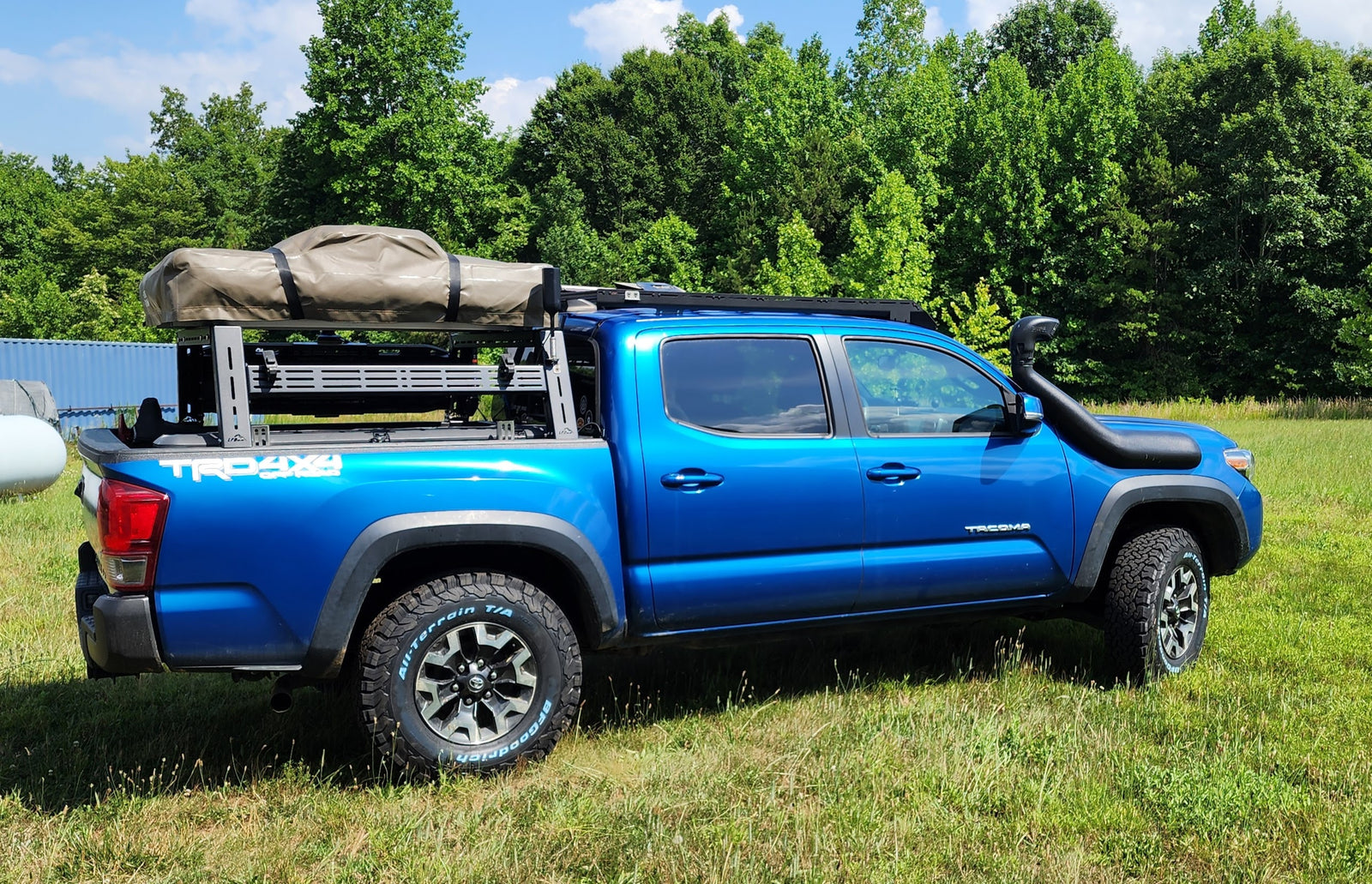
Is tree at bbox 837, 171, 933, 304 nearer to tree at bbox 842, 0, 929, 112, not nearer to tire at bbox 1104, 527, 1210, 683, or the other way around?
tree at bbox 842, 0, 929, 112

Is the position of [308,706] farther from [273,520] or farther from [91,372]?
[91,372]

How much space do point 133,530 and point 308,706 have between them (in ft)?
→ 6.04

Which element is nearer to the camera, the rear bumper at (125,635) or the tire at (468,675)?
the rear bumper at (125,635)

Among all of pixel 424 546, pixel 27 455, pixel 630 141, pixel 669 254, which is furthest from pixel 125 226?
pixel 424 546

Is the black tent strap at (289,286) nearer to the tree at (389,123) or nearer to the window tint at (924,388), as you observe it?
the window tint at (924,388)

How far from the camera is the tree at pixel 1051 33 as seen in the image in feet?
174

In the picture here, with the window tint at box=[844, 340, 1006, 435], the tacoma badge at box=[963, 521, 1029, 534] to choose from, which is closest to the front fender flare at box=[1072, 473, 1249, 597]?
the tacoma badge at box=[963, 521, 1029, 534]

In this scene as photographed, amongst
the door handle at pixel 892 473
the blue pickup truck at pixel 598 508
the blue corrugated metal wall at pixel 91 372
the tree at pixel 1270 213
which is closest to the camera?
the blue pickup truck at pixel 598 508

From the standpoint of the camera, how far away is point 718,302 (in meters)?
5.41

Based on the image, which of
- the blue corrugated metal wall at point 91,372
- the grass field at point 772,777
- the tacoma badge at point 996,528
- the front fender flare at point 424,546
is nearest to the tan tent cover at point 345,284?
the front fender flare at point 424,546

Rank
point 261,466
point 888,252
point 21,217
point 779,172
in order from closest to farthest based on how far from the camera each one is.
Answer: point 261,466
point 888,252
point 779,172
point 21,217

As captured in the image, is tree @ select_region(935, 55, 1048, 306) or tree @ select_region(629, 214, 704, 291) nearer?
tree @ select_region(935, 55, 1048, 306)

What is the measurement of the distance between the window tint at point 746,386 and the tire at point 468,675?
1.05 meters

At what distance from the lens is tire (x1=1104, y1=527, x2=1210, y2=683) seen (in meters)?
5.41
